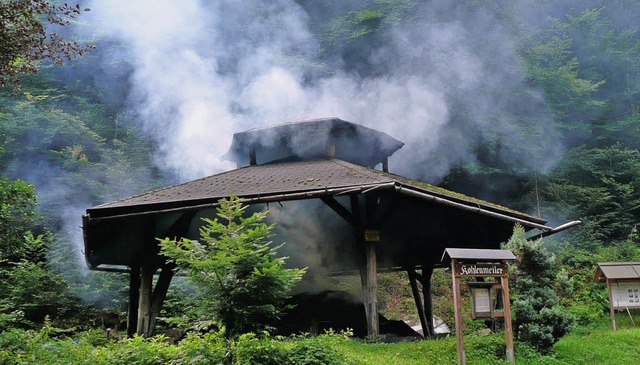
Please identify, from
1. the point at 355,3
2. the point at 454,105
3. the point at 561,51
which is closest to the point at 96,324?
the point at 454,105

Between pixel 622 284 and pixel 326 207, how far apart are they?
24.8 feet

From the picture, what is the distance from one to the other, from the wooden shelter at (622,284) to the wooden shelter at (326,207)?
3866 mm

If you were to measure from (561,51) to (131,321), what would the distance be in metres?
19.9

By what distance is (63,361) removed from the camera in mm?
6238

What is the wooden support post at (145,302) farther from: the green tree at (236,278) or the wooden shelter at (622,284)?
the wooden shelter at (622,284)

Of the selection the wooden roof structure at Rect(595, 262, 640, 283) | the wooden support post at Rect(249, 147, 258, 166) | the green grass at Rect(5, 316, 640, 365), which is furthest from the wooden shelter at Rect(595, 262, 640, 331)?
the wooden support post at Rect(249, 147, 258, 166)

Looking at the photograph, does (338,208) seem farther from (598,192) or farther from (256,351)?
(598,192)

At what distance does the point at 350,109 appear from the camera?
19547 millimetres

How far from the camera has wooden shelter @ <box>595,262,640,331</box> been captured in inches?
489

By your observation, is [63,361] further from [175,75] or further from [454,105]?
[454,105]

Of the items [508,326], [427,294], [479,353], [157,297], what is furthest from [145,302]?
[427,294]

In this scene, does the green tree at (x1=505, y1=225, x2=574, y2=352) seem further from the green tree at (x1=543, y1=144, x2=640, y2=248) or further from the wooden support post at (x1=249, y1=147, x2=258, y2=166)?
the green tree at (x1=543, y1=144, x2=640, y2=248)

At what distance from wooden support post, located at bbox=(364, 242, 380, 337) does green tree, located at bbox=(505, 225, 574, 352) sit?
2.07 meters

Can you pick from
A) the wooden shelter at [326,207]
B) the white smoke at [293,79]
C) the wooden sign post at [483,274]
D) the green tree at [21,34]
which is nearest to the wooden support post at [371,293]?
the wooden shelter at [326,207]
